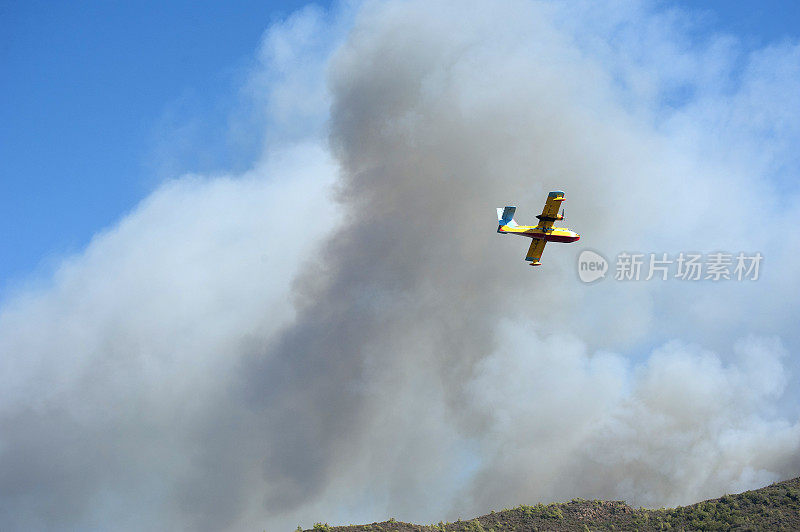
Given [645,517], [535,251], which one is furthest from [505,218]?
[645,517]

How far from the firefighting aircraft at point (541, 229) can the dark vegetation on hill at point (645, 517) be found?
35.5 metres

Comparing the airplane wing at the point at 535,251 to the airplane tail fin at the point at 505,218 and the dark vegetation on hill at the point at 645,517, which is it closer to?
the airplane tail fin at the point at 505,218

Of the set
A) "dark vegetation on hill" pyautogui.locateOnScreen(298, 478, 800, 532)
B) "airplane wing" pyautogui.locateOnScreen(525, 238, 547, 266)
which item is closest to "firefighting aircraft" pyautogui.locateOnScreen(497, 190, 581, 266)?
"airplane wing" pyautogui.locateOnScreen(525, 238, 547, 266)

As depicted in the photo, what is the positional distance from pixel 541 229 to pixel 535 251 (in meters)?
4.74

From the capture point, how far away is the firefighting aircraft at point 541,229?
99562 millimetres

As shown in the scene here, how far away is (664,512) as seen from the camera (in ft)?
313

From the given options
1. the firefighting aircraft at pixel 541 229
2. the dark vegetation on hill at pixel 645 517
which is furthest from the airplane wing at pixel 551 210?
the dark vegetation on hill at pixel 645 517

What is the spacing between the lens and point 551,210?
100062 mm

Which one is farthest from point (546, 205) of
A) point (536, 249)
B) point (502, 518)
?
point (502, 518)

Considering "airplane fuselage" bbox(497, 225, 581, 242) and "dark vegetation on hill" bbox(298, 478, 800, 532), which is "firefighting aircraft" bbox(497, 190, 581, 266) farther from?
"dark vegetation on hill" bbox(298, 478, 800, 532)

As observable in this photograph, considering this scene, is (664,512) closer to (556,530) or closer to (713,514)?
(713,514)

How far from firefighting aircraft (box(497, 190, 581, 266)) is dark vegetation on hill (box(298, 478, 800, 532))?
117 ft

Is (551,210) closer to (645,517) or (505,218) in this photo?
(505,218)

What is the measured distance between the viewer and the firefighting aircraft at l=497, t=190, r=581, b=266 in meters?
99.6
